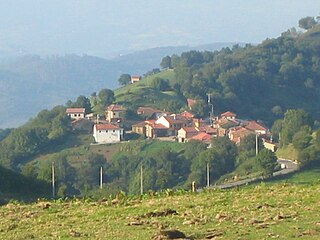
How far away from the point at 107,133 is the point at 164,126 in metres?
6.78

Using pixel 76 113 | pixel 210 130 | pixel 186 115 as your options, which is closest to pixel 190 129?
pixel 210 130

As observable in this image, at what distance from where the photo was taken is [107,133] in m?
70.9

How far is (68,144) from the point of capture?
71938 mm

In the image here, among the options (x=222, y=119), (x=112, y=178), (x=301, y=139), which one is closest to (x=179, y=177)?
(x=112, y=178)

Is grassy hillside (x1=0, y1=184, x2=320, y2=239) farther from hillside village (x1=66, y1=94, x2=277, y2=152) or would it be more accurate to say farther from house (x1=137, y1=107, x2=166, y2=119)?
house (x1=137, y1=107, x2=166, y2=119)

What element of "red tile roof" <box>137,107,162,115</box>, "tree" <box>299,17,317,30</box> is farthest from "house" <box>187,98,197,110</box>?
"tree" <box>299,17,317,30</box>

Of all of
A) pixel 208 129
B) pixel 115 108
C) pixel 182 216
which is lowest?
pixel 208 129

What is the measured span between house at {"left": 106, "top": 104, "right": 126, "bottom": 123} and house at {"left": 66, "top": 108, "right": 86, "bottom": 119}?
2483mm

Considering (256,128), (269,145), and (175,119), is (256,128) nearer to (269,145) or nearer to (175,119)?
(175,119)

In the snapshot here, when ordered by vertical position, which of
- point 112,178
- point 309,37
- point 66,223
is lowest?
point 112,178

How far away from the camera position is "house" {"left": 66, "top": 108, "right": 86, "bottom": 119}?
78.2m

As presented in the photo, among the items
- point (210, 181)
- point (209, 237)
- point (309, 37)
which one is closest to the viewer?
point (209, 237)

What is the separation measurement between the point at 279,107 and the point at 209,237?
3076 inches

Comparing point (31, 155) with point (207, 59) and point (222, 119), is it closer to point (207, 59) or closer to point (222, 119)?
point (222, 119)
